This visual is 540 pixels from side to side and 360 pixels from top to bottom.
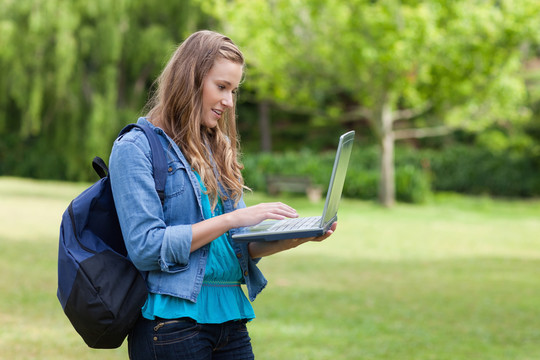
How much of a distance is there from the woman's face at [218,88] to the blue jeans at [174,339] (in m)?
0.66

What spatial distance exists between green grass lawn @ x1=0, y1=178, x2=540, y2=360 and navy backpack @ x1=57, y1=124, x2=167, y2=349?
3512 mm

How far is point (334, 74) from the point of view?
19688 mm

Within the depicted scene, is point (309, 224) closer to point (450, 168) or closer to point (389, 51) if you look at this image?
point (389, 51)

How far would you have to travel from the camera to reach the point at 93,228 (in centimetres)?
221

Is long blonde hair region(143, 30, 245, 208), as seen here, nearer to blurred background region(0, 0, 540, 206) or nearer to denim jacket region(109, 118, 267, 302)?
denim jacket region(109, 118, 267, 302)

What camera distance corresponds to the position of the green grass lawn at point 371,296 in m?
5.88

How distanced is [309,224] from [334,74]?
17.8 m

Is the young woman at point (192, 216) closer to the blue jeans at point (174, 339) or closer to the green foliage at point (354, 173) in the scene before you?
Answer: the blue jeans at point (174, 339)

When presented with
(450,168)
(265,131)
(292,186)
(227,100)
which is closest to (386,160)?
(292,186)

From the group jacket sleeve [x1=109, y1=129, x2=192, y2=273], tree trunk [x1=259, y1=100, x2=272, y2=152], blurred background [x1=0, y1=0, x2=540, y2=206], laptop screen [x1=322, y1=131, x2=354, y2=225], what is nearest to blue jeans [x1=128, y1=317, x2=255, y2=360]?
jacket sleeve [x1=109, y1=129, x2=192, y2=273]

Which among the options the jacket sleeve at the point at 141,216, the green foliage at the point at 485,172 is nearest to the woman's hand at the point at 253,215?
the jacket sleeve at the point at 141,216

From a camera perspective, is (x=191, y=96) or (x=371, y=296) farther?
(x=371, y=296)

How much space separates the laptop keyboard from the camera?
217cm

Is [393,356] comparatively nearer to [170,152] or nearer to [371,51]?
[170,152]
